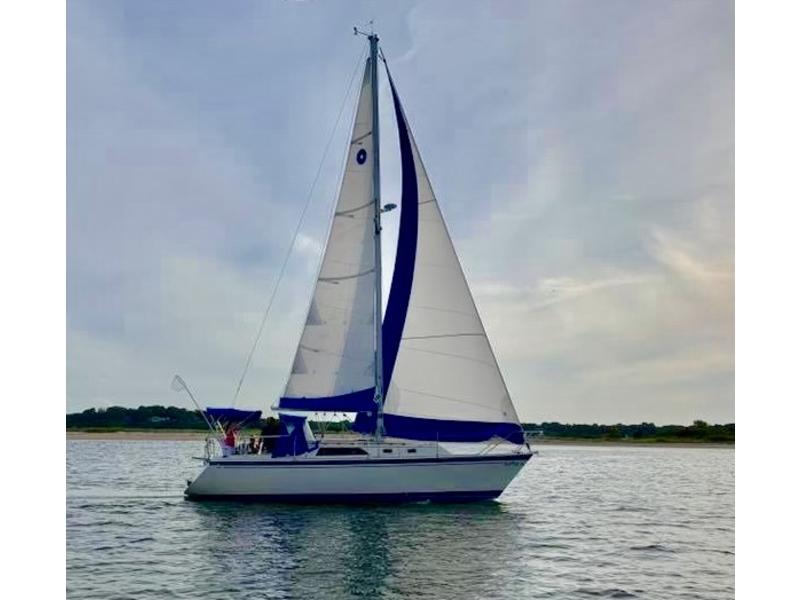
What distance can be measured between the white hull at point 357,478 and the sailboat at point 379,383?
22 mm

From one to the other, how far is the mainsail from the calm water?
184 cm

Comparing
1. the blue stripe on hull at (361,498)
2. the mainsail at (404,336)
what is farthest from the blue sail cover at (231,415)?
the blue stripe on hull at (361,498)

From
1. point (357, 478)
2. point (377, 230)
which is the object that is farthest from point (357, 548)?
point (377, 230)

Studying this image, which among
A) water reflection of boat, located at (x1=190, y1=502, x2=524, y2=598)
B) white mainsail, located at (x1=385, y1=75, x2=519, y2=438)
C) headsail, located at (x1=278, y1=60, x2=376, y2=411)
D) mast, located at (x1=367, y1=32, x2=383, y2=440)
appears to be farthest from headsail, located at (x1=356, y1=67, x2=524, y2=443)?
water reflection of boat, located at (x1=190, y1=502, x2=524, y2=598)

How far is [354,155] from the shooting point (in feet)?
52.1

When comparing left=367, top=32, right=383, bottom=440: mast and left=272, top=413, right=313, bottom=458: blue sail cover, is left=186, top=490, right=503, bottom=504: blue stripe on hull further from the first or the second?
left=367, top=32, right=383, bottom=440: mast

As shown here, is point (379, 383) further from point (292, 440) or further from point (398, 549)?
point (398, 549)

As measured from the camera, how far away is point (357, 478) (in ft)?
47.1

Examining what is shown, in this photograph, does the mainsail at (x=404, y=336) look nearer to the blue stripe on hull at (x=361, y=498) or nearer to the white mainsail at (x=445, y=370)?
the white mainsail at (x=445, y=370)

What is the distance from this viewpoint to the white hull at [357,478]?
14352mm
